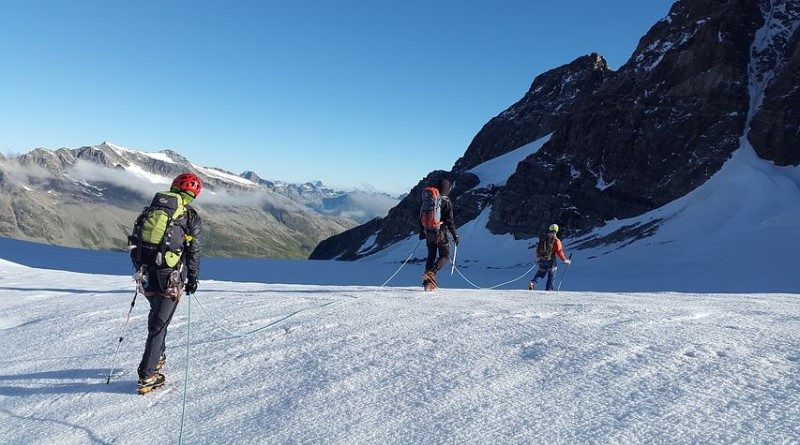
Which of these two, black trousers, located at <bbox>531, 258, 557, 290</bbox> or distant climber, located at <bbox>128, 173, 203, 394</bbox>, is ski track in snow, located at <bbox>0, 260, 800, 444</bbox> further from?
black trousers, located at <bbox>531, 258, 557, 290</bbox>

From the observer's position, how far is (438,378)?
5.74 m

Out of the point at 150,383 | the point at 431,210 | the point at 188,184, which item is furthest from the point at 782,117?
the point at 150,383

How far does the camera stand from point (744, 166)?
51906 millimetres

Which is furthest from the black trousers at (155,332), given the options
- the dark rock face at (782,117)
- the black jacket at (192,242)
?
the dark rock face at (782,117)

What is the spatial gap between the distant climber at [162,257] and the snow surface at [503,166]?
86711 mm

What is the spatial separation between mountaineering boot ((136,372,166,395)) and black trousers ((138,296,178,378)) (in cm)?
6

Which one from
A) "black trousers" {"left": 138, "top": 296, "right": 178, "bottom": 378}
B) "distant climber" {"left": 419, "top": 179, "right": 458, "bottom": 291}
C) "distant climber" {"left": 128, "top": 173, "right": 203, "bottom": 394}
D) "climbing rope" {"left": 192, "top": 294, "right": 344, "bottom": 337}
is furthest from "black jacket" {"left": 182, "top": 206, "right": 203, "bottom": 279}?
"distant climber" {"left": 419, "top": 179, "right": 458, "bottom": 291}

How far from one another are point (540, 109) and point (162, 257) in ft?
378

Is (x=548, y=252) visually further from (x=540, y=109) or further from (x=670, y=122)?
(x=540, y=109)

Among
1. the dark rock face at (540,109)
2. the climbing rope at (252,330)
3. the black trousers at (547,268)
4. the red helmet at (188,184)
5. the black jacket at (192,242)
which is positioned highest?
the dark rock face at (540,109)

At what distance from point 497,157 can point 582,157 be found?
43.5m

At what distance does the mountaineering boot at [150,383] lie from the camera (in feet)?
20.4

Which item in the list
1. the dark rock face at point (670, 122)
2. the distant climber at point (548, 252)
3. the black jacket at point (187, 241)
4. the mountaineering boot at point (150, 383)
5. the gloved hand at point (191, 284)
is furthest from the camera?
the dark rock face at point (670, 122)

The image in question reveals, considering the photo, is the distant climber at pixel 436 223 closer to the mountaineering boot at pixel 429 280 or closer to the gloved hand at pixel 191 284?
the mountaineering boot at pixel 429 280
